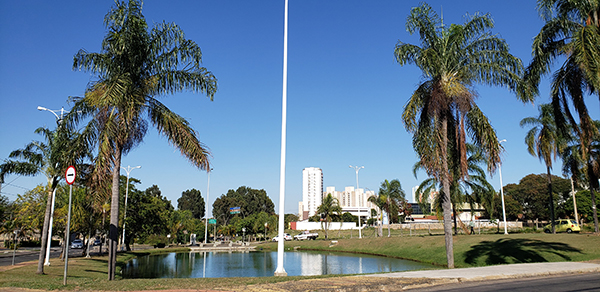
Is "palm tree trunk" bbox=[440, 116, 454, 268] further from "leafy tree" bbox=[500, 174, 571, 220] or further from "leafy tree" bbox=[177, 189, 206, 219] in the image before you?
"leafy tree" bbox=[177, 189, 206, 219]

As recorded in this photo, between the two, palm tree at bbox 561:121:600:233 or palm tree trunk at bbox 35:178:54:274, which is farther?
palm tree at bbox 561:121:600:233

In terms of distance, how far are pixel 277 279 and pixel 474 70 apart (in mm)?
12825

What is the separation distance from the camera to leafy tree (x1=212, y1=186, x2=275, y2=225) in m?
121

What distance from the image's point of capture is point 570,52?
17234 millimetres

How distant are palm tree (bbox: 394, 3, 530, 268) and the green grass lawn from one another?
31.6 feet

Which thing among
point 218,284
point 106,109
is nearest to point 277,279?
point 218,284

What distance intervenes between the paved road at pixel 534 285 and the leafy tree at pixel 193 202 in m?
128

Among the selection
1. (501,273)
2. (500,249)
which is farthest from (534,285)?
(500,249)

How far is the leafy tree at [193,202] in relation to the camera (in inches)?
5187

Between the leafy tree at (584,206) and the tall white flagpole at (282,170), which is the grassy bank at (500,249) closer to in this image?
the tall white flagpole at (282,170)

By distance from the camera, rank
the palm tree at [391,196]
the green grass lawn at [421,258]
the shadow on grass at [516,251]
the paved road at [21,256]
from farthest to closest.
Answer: the palm tree at [391,196]
the paved road at [21,256]
the shadow on grass at [516,251]
the green grass lawn at [421,258]

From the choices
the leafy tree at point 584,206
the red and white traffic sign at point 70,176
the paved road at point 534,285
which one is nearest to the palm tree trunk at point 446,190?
the paved road at point 534,285

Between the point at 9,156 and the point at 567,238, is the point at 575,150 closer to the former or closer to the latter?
the point at 567,238

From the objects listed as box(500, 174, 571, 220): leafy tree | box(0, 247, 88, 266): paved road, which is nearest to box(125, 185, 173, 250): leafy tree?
box(0, 247, 88, 266): paved road
